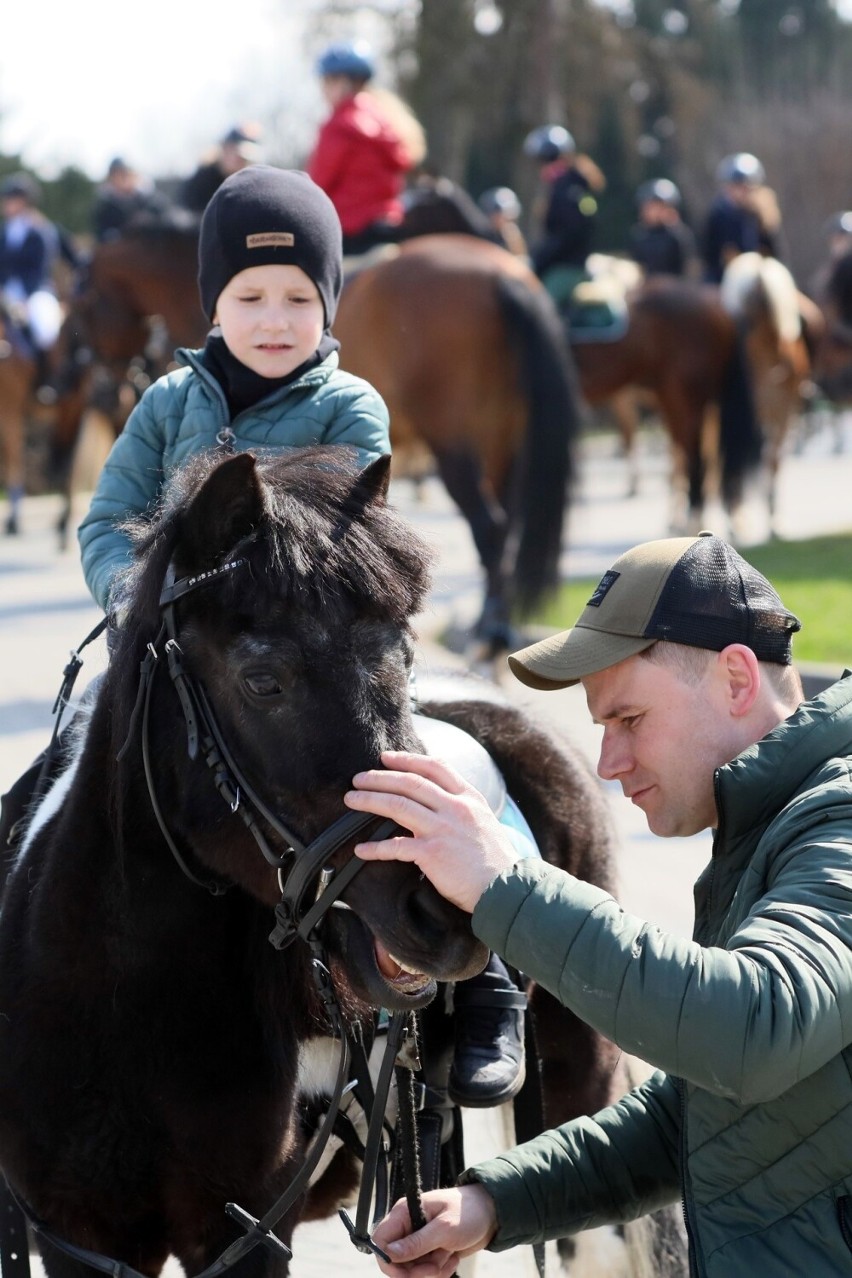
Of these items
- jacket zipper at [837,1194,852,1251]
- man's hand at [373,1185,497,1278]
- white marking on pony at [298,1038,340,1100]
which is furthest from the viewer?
white marking on pony at [298,1038,340,1100]

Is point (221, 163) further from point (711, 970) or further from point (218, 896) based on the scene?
point (711, 970)

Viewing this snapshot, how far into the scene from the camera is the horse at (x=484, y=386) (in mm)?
9703

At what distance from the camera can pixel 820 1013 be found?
5.67 ft

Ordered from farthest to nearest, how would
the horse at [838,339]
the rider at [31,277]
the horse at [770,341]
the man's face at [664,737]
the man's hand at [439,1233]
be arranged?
1. the horse at [838,339]
2. the rider at [31,277]
3. the horse at [770,341]
4. the man's hand at [439,1233]
5. the man's face at [664,737]

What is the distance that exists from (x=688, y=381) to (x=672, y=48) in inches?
993

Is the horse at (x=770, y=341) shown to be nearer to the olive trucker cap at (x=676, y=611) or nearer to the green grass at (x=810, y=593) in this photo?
the green grass at (x=810, y=593)

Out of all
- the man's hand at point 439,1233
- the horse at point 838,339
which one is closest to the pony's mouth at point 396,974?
the man's hand at point 439,1233

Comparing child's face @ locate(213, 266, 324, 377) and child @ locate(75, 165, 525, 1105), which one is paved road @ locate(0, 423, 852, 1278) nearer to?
child @ locate(75, 165, 525, 1105)

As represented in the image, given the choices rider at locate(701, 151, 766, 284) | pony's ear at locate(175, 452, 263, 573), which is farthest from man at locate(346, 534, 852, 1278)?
rider at locate(701, 151, 766, 284)

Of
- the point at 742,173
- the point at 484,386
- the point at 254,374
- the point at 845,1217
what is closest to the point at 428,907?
the point at 845,1217

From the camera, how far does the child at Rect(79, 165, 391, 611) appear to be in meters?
2.93

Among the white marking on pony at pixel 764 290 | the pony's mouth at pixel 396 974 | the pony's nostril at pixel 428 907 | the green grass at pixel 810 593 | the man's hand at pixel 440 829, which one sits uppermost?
the white marking on pony at pixel 764 290

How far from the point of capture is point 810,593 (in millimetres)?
A: 10656

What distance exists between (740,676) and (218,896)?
2.87ft
